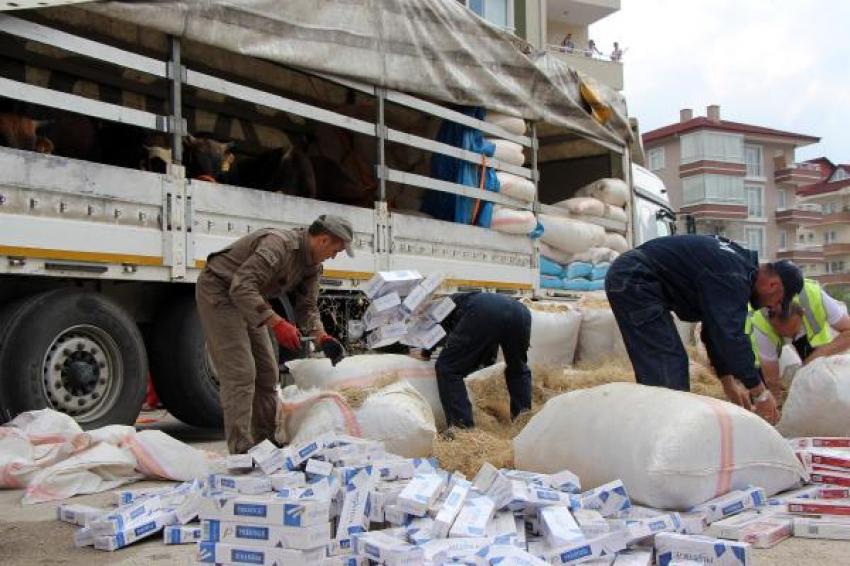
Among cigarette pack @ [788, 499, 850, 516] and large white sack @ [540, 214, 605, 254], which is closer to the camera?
cigarette pack @ [788, 499, 850, 516]

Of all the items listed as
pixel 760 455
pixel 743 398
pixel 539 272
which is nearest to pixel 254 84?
pixel 539 272

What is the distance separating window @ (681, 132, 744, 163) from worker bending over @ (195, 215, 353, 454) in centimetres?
4559

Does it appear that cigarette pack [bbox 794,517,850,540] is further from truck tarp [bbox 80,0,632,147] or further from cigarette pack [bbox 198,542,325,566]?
truck tarp [bbox 80,0,632,147]

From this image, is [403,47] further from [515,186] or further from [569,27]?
[569,27]

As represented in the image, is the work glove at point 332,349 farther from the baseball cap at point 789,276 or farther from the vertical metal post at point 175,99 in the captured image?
the baseball cap at point 789,276

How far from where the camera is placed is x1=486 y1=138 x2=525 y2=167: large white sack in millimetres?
8055

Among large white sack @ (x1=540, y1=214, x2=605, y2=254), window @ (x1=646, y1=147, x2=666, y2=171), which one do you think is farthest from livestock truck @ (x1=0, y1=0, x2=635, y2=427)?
window @ (x1=646, y1=147, x2=666, y2=171)

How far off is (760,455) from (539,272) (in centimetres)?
508

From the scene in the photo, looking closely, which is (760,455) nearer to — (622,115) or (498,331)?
(498,331)

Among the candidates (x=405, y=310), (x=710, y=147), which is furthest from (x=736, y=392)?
(x=710, y=147)

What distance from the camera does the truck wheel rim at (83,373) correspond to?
16.0ft

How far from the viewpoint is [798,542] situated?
121 inches

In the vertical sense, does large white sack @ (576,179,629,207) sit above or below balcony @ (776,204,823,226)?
below

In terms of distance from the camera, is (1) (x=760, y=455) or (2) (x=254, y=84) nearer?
(1) (x=760, y=455)
